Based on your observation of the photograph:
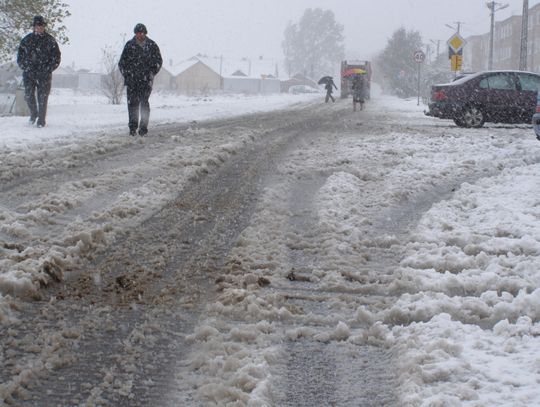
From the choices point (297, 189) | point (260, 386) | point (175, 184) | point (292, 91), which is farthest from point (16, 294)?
point (292, 91)

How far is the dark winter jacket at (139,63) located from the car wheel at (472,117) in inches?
316

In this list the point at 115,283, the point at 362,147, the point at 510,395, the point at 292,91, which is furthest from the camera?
the point at 292,91

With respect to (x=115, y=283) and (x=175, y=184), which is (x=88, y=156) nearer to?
(x=175, y=184)

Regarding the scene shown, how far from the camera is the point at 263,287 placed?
346cm

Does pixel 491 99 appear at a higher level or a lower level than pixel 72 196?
higher

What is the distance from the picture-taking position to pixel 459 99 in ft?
50.2

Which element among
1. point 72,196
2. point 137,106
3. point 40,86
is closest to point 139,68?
point 137,106

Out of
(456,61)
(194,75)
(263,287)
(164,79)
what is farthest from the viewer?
(164,79)

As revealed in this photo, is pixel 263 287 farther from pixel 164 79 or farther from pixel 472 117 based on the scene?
pixel 164 79

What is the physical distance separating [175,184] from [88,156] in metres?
2.02

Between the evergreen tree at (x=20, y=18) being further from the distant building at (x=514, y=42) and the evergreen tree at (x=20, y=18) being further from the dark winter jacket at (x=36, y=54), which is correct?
the distant building at (x=514, y=42)

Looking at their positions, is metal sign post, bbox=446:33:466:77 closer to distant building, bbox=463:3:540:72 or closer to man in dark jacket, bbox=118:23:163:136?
man in dark jacket, bbox=118:23:163:136

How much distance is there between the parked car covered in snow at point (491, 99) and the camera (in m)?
15.1

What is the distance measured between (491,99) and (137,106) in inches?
352
